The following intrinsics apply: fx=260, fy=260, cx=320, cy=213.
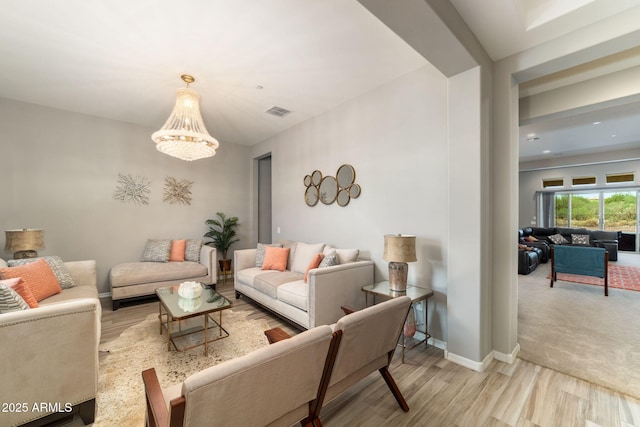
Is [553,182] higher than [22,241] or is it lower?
higher

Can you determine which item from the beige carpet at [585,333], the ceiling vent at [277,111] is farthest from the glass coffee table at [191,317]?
the beige carpet at [585,333]

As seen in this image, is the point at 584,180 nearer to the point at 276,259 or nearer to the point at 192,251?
the point at 276,259

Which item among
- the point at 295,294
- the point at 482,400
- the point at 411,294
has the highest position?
the point at 411,294

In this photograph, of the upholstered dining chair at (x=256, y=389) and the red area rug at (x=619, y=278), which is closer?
the upholstered dining chair at (x=256, y=389)

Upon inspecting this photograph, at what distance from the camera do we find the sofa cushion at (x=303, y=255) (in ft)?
12.4

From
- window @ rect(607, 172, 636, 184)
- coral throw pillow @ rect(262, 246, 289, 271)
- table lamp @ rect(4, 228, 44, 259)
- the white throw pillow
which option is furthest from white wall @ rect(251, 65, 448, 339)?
window @ rect(607, 172, 636, 184)

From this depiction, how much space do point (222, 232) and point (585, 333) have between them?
586 centimetres

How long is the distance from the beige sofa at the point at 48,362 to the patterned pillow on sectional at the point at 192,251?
312 cm

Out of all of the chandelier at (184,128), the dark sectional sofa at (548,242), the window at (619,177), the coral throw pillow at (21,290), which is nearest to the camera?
the coral throw pillow at (21,290)

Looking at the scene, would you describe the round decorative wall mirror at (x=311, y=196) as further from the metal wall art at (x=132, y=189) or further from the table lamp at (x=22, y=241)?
the table lamp at (x=22, y=241)

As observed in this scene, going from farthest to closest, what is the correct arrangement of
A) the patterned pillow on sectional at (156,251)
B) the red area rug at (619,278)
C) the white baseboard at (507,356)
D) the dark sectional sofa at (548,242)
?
the dark sectional sofa at (548,242), the red area rug at (619,278), the patterned pillow on sectional at (156,251), the white baseboard at (507,356)

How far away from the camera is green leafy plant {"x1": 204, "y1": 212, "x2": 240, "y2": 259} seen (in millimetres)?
5461

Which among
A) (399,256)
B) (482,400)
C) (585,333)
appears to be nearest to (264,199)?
(399,256)

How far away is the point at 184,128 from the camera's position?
314cm
